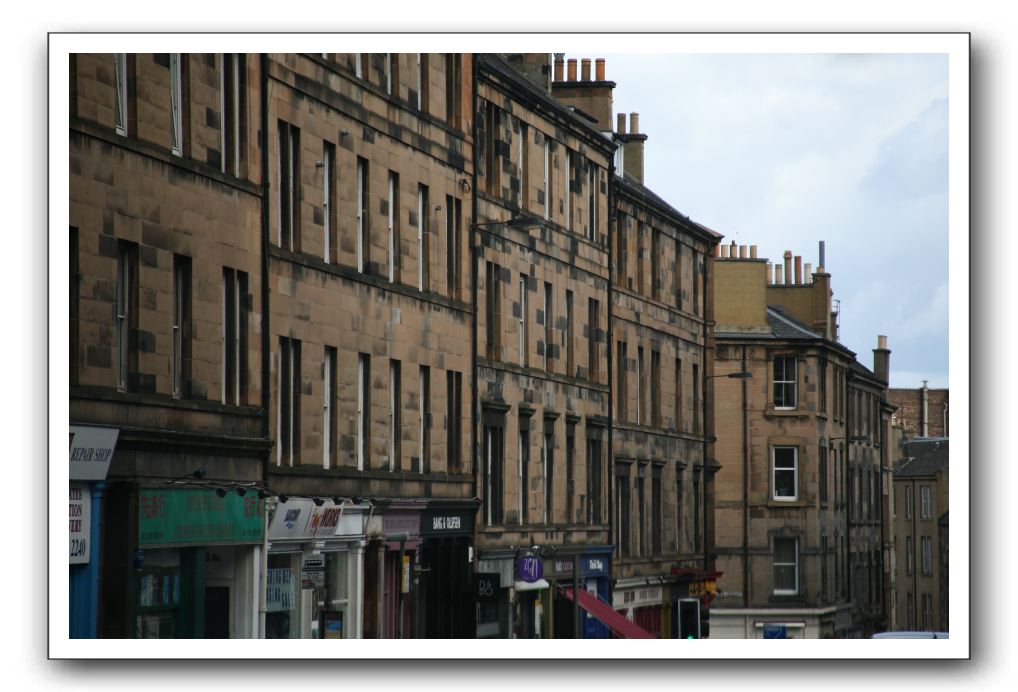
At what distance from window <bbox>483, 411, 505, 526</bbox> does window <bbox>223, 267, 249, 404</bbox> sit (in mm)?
8367

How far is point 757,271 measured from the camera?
53.8 m

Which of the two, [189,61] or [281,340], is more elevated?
[189,61]

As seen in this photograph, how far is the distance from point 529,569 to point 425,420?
348 cm

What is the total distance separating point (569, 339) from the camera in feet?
106

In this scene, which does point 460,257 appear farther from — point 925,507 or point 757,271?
point 925,507

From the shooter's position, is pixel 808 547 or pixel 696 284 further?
pixel 808 547

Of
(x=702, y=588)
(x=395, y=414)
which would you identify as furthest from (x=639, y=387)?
(x=395, y=414)

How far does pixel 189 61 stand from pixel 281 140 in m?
4.05

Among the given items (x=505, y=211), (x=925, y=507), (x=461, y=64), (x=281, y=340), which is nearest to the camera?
(x=281, y=340)

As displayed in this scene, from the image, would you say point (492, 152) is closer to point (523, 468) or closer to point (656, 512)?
point (523, 468)

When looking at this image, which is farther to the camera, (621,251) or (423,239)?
(621,251)

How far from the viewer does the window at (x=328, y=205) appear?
22.7 m

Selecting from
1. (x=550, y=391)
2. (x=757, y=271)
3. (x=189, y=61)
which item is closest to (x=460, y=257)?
(x=550, y=391)

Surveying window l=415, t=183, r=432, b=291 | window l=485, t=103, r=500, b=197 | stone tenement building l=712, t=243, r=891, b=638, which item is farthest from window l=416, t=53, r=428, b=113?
stone tenement building l=712, t=243, r=891, b=638
